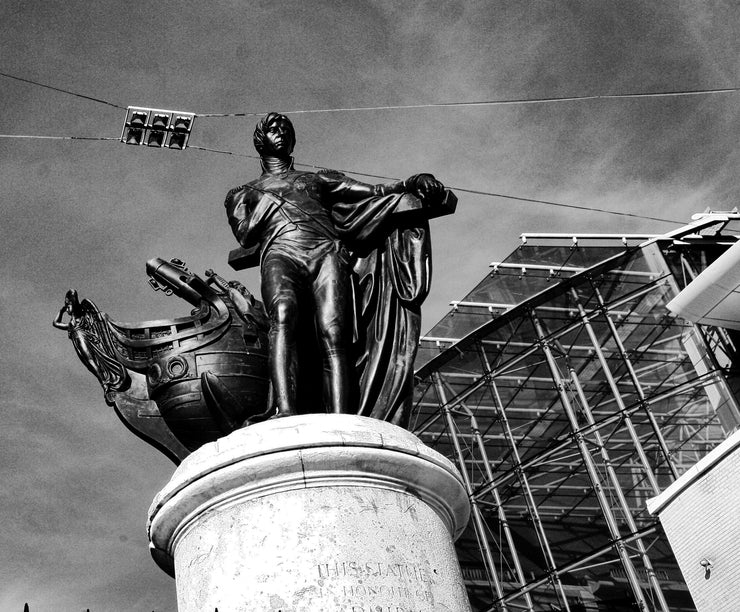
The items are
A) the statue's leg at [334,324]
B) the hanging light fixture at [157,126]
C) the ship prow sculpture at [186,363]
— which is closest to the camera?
the statue's leg at [334,324]

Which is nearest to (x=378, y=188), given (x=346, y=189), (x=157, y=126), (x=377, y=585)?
(x=346, y=189)

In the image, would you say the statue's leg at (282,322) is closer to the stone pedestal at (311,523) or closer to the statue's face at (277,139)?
the stone pedestal at (311,523)

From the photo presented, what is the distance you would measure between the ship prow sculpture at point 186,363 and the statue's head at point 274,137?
35.9 inches

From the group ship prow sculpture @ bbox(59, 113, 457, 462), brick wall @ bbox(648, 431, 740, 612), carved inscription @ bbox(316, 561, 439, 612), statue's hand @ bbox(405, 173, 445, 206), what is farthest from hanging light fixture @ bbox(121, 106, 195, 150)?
brick wall @ bbox(648, 431, 740, 612)

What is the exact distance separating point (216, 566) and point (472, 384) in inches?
1022

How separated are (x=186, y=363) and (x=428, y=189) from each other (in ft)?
5.50

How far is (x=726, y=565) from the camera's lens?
17.2 metres

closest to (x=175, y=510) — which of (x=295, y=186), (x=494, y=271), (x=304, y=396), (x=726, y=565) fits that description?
(x=304, y=396)

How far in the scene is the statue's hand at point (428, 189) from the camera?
18.6 feet

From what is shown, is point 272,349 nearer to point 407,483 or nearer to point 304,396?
point 304,396

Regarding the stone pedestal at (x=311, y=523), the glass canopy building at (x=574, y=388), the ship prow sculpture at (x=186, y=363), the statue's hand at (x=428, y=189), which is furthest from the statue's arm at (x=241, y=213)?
the glass canopy building at (x=574, y=388)

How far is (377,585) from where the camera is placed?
13.2 ft

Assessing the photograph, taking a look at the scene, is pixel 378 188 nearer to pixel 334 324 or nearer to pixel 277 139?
pixel 277 139

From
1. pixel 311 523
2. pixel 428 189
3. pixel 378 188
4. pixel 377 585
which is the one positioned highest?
pixel 378 188
